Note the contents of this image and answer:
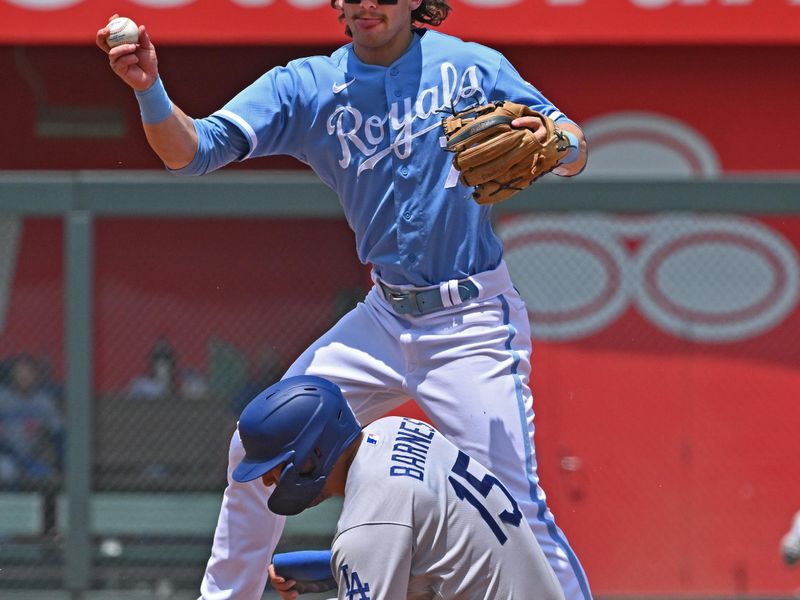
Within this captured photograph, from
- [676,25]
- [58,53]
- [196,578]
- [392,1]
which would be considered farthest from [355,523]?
[58,53]

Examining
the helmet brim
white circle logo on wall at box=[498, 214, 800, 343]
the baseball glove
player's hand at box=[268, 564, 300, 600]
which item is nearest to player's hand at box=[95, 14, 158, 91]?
the baseball glove

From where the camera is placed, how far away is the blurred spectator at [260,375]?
21.1 ft

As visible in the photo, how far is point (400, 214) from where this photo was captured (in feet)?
11.3

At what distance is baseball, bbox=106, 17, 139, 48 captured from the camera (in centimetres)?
310

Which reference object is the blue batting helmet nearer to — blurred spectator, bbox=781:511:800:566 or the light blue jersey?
the light blue jersey

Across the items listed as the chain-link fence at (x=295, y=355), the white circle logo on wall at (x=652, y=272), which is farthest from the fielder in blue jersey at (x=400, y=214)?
the white circle logo on wall at (x=652, y=272)

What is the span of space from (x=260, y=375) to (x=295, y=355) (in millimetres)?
193

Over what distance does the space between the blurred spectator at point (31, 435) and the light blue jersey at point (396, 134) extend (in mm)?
3196

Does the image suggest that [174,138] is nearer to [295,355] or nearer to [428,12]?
[428,12]

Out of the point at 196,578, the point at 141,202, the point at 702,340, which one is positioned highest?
the point at 141,202

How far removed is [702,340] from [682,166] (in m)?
2.01

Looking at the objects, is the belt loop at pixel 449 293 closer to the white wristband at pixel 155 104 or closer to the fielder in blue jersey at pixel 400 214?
the fielder in blue jersey at pixel 400 214

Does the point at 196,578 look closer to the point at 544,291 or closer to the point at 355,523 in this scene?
the point at 544,291

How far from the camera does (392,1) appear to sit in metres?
3.36
